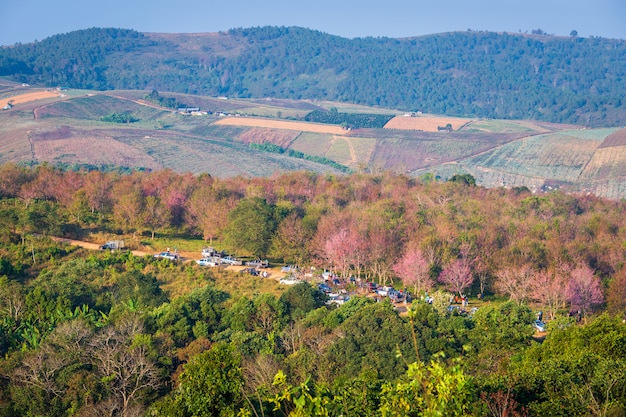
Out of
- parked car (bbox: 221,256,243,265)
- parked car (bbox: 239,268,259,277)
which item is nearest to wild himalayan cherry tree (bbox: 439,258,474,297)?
parked car (bbox: 239,268,259,277)

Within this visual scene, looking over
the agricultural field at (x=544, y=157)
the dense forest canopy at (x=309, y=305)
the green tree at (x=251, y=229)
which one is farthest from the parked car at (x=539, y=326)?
the agricultural field at (x=544, y=157)

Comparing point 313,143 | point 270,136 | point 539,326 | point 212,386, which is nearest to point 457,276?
point 539,326

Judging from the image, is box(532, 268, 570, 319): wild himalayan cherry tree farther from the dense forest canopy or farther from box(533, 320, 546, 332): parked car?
box(533, 320, 546, 332): parked car

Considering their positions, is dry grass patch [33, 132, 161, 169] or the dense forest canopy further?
dry grass patch [33, 132, 161, 169]

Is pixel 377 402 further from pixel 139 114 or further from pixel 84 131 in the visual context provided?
pixel 139 114

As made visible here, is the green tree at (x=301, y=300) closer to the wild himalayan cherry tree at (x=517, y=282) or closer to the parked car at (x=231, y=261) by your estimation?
the wild himalayan cherry tree at (x=517, y=282)
